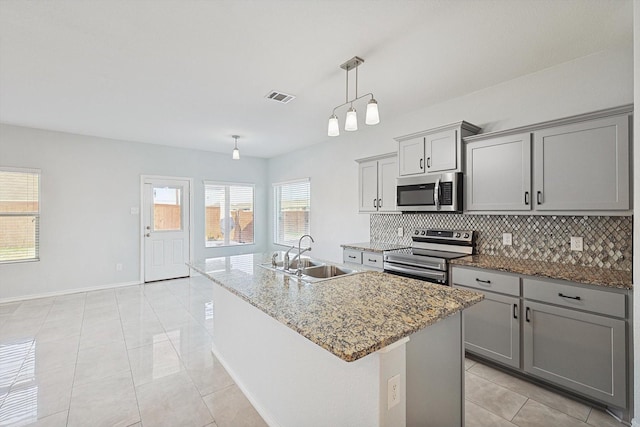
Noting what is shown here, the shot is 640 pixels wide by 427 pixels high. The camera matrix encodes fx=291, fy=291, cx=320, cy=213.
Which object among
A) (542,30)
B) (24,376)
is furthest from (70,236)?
(542,30)

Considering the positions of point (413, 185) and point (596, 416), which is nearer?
point (596, 416)

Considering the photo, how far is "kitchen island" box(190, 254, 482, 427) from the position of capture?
1158 mm

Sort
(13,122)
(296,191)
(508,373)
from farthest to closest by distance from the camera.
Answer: (296,191) → (13,122) → (508,373)

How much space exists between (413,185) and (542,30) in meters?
1.65

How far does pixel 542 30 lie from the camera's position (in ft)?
6.89

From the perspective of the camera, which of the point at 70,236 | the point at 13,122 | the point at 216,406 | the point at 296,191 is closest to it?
the point at 216,406

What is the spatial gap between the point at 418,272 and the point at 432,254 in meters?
0.28

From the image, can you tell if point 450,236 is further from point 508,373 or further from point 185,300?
point 185,300

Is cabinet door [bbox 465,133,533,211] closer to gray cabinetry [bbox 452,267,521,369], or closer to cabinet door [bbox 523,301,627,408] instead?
gray cabinetry [bbox 452,267,521,369]

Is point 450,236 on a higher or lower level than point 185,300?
higher

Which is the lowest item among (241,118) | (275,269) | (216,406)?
(216,406)

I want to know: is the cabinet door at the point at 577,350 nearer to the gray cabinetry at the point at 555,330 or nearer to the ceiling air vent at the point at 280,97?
the gray cabinetry at the point at 555,330

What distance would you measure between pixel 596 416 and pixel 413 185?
229cm

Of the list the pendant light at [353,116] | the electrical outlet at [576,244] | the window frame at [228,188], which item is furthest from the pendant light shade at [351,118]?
the window frame at [228,188]
